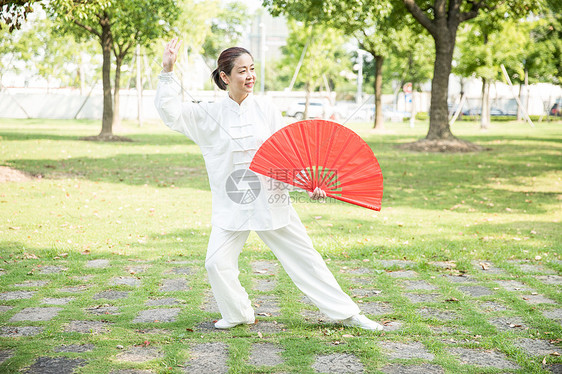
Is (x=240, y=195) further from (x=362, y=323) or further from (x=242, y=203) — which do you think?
(x=362, y=323)

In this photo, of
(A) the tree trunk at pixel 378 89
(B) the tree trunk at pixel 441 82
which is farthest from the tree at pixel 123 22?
(A) the tree trunk at pixel 378 89

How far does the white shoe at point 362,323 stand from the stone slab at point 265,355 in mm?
630

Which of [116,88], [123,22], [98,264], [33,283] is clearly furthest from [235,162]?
[116,88]

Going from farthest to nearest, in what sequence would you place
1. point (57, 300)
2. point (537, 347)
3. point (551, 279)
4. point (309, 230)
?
point (309, 230) < point (551, 279) < point (57, 300) < point (537, 347)

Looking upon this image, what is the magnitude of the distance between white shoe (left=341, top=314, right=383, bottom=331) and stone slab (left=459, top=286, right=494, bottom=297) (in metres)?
1.31

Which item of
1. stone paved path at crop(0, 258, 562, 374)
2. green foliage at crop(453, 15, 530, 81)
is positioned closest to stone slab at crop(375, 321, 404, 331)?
stone paved path at crop(0, 258, 562, 374)

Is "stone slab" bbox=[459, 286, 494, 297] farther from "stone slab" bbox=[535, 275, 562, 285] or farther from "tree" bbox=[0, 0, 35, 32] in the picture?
"tree" bbox=[0, 0, 35, 32]

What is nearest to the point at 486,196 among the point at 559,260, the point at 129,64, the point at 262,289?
the point at 559,260

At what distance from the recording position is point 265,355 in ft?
11.9

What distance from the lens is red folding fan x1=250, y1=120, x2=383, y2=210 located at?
3844 millimetres

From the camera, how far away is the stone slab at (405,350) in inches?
141

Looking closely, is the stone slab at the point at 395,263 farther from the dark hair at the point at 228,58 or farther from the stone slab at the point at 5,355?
the stone slab at the point at 5,355

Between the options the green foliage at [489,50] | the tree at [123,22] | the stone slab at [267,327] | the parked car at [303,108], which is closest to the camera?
the stone slab at [267,327]

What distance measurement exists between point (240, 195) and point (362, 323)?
125cm
